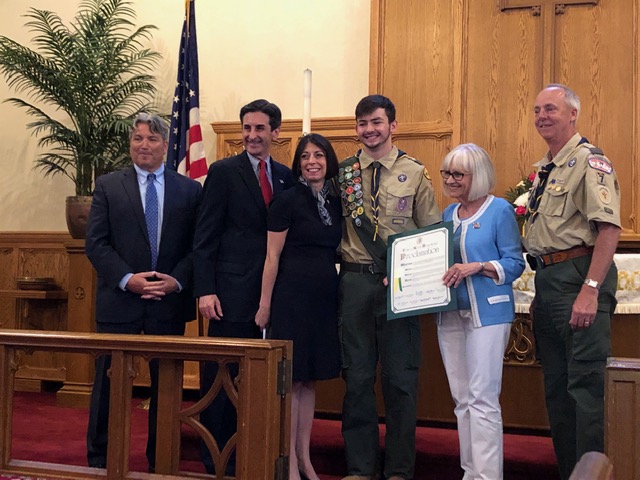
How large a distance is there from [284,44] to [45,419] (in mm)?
3403

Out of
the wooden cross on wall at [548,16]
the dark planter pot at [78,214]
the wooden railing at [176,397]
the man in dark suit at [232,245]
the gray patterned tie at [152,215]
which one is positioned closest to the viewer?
the wooden railing at [176,397]

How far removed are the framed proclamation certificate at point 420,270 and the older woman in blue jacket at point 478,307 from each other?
0.06m

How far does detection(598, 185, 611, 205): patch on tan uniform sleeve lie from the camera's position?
288cm

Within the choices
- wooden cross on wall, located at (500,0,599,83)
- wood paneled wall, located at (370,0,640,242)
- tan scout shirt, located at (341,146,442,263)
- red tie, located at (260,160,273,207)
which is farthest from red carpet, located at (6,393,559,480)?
wooden cross on wall, located at (500,0,599,83)

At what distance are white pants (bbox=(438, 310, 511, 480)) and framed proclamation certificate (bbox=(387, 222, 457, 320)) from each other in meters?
0.13

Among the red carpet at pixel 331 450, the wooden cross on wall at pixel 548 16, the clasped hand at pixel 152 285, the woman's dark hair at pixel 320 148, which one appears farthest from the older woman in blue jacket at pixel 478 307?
the wooden cross on wall at pixel 548 16

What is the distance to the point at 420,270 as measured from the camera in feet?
9.90

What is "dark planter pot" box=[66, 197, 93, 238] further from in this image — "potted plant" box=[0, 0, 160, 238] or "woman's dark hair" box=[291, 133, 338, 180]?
"woman's dark hair" box=[291, 133, 338, 180]

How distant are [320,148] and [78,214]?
307cm

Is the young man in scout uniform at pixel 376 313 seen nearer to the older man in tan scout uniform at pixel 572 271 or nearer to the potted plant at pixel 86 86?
the older man in tan scout uniform at pixel 572 271

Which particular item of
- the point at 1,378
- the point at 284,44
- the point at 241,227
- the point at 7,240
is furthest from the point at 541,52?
the point at 7,240

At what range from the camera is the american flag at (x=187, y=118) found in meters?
5.34

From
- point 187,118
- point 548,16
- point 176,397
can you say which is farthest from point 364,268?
point 548,16

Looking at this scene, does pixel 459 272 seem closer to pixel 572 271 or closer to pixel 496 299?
pixel 496 299
